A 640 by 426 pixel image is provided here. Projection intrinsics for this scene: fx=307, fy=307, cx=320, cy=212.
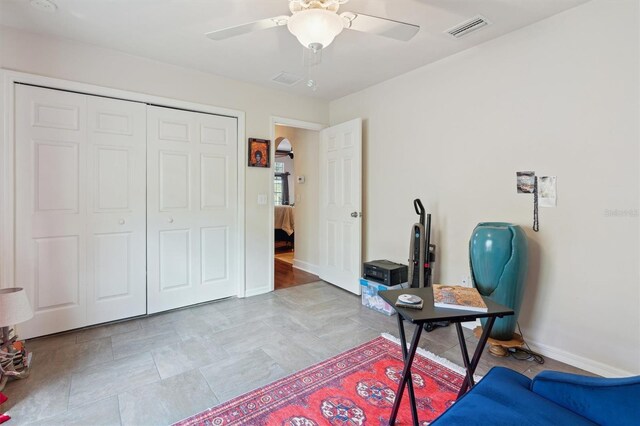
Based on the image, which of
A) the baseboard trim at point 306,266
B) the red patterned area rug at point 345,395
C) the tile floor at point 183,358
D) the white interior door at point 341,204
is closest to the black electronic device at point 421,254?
the tile floor at point 183,358

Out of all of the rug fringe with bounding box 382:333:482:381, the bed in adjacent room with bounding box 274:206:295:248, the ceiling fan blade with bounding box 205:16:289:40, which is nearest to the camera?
the ceiling fan blade with bounding box 205:16:289:40

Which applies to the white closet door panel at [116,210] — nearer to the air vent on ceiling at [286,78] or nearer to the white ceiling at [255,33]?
the white ceiling at [255,33]

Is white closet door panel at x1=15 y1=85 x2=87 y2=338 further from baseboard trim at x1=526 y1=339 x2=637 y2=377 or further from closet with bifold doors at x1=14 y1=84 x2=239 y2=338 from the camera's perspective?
baseboard trim at x1=526 y1=339 x2=637 y2=377

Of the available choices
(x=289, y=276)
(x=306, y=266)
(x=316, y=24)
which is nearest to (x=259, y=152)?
(x=289, y=276)

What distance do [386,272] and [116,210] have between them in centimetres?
268

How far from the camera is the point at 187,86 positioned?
10.5 ft

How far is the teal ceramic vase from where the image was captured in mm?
2232

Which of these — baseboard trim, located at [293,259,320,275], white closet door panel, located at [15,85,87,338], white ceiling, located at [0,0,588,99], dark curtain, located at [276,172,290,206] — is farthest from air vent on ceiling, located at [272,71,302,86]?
dark curtain, located at [276,172,290,206]

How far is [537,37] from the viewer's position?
91.9 inches

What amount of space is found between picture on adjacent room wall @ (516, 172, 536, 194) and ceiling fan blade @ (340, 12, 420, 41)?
4.81 feet

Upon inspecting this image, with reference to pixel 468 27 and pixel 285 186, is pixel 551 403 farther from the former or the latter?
pixel 285 186

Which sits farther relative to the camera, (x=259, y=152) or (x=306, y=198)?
(x=306, y=198)

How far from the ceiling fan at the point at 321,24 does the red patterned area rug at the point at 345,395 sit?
2.02m

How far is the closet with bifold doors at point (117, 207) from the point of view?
8.31 feet
